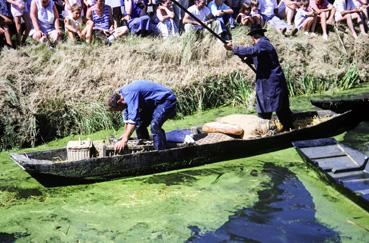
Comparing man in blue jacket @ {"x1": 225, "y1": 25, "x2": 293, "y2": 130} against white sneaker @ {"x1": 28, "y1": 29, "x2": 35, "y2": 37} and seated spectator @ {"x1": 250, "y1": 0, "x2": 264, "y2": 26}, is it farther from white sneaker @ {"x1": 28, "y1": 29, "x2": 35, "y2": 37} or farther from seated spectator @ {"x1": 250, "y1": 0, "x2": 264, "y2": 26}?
seated spectator @ {"x1": 250, "y1": 0, "x2": 264, "y2": 26}

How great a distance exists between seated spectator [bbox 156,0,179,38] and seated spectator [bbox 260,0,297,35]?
244 centimetres

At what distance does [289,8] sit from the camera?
14.5m

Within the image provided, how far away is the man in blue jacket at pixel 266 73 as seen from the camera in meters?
9.15

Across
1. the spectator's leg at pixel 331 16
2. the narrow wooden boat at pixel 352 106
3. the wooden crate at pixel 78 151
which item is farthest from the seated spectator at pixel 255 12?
the wooden crate at pixel 78 151

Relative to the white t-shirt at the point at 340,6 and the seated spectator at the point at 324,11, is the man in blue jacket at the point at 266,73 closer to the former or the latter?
the seated spectator at the point at 324,11

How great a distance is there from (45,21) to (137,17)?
201cm

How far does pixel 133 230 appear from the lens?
6.71 meters

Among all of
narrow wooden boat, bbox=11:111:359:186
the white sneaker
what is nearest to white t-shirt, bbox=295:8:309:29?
narrow wooden boat, bbox=11:111:359:186

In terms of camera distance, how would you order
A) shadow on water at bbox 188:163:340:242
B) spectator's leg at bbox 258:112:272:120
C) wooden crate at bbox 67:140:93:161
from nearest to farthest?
shadow on water at bbox 188:163:340:242 < wooden crate at bbox 67:140:93:161 < spectator's leg at bbox 258:112:272:120

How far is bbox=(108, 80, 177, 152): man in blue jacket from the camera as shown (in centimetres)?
819

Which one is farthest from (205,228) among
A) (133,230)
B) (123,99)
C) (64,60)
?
(64,60)

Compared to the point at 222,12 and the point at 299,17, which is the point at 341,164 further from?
the point at 299,17

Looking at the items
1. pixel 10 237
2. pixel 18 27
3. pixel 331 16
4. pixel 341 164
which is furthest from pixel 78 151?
pixel 331 16

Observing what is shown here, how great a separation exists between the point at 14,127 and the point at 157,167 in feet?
10.2
